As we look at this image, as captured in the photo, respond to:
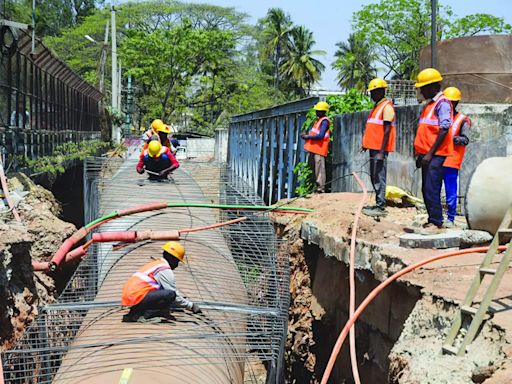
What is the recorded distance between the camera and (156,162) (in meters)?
10.2

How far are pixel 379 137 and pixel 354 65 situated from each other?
157 feet

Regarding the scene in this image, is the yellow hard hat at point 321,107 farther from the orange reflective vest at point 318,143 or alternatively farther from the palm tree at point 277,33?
the palm tree at point 277,33

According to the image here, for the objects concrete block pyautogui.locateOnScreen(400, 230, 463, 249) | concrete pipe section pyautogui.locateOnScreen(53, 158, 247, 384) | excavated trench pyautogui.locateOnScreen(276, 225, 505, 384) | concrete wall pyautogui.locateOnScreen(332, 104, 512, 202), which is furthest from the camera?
concrete wall pyautogui.locateOnScreen(332, 104, 512, 202)

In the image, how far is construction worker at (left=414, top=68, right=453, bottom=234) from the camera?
6.87m

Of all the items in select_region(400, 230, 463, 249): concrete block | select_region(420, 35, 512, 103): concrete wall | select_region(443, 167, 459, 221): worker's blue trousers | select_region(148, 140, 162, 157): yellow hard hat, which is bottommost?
select_region(400, 230, 463, 249): concrete block

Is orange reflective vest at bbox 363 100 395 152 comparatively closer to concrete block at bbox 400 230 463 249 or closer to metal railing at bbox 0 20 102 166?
concrete block at bbox 400 230 463 249

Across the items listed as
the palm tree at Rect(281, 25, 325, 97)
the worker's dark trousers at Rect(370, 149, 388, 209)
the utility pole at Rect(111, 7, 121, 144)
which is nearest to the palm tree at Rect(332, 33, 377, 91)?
the palm tree at Rect(281, 25, 325, 97)

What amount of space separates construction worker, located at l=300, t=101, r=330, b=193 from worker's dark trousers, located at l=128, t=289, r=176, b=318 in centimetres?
630

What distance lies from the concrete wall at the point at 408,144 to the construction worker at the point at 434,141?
5.25 ft

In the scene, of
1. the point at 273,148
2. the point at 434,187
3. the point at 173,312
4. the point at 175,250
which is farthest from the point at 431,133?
the point at 273,148

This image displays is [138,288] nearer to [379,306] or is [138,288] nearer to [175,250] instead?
[175,250]

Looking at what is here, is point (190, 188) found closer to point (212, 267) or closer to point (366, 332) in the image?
point (212, 267)

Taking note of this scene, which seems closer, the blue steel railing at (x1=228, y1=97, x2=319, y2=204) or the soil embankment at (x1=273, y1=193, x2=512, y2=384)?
the soil embankment at (x1=273, y1=193, x2=512, y2=384)

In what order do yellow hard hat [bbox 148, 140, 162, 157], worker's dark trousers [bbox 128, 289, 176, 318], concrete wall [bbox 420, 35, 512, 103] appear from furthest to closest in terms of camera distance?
1. concrete wall [bbox 420, 35, 512, 103]
2. yellow hard hat [bbox 148, 140, 162, 157]
3. worker's dark trousers [bbox 128, 289, 176, 318]
